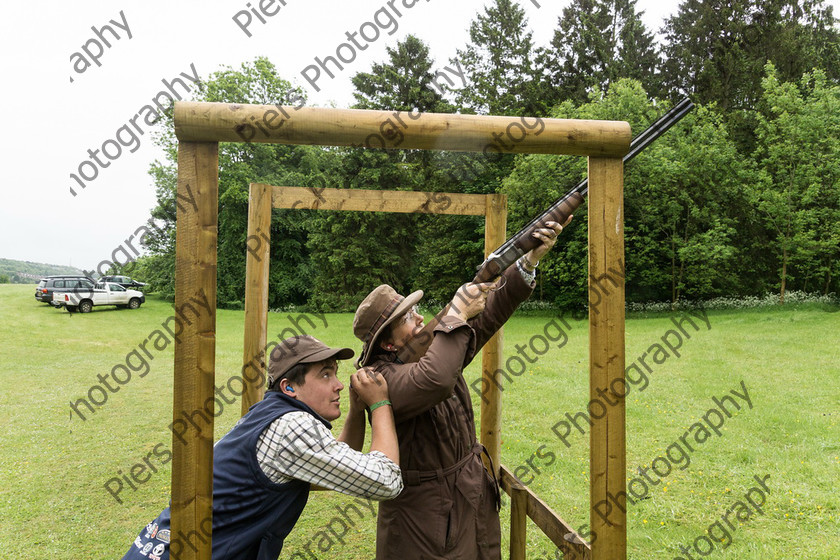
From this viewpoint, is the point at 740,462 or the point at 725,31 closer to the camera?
the point at 740,462

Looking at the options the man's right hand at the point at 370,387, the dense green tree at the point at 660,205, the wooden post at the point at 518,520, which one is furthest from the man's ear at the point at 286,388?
the dense green tree at the point at 660,205

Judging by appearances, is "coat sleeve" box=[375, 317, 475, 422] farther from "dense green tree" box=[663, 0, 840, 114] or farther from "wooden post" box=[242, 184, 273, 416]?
"dense green tree" box=[663, 0, 840, 114]

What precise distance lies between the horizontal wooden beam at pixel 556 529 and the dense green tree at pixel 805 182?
20.1 m

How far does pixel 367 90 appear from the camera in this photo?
23.4m

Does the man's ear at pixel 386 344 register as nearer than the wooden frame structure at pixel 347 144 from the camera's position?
No

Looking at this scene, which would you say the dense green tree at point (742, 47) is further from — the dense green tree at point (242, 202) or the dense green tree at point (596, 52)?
the dense green tree at point (242, 202)

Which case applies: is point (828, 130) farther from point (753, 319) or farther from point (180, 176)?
point (180, 176)

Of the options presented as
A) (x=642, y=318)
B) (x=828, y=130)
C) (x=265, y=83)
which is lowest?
(x=642, y=318)

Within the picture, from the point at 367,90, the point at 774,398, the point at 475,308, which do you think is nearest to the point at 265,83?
the point at 367,90

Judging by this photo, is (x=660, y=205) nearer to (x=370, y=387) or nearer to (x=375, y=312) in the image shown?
(x=375, y=312)

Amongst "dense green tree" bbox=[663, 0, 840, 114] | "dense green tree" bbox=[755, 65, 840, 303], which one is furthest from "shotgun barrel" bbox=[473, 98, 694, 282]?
"dense green tree" bbox=[663, 0, 840, 114]

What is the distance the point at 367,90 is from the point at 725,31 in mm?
18699

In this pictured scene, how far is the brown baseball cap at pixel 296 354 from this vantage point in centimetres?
202

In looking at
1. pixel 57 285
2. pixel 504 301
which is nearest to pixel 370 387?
pixel 504 301
